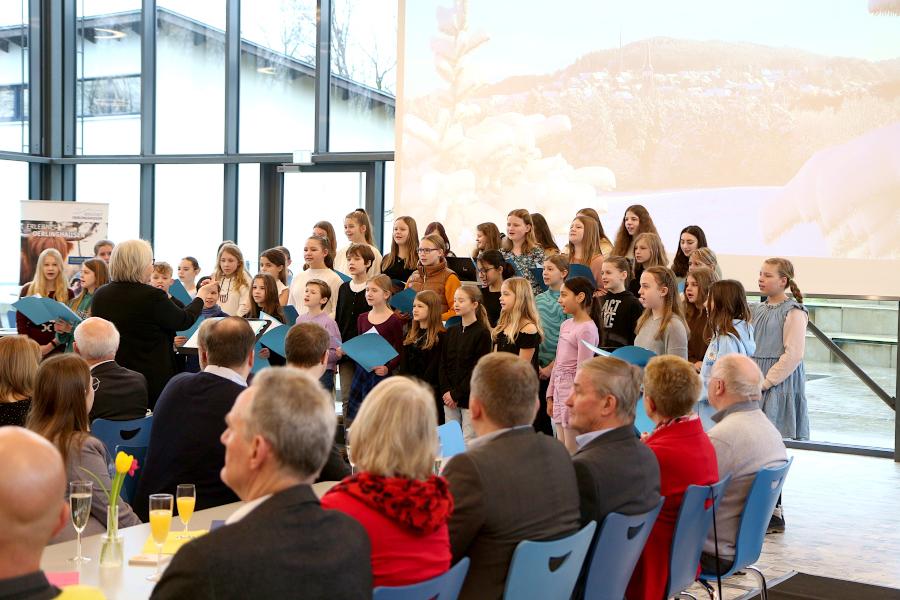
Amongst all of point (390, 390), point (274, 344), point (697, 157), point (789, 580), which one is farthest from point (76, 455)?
point (697, 157)

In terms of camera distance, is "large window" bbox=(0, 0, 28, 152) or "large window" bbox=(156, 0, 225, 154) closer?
"large window" bbox=(156, 0, 225, 154)

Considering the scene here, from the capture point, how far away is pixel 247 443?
2.14m

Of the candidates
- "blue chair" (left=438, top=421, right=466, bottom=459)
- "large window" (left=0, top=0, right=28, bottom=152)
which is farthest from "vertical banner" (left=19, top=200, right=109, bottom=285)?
"blue chair" (left=438, top=421, right=466, bottom=459)

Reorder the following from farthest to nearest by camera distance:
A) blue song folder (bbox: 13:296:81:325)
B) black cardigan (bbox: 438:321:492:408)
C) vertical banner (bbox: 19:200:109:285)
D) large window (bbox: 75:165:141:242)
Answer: large window (bbox: 75:165:141:242) → vertical banner (bbox: 19:200:109:285) → blue song folder (bbox: 13:296:81:325) → black cardigan (bbox: 438:321:492:408)

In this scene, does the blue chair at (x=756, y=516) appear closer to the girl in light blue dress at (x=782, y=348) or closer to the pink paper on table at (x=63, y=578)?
the pink paper on table at (x=63, y=578)

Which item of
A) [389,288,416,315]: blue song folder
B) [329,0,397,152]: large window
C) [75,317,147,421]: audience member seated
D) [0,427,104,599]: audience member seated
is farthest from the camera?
[329,0,397,152]: large window

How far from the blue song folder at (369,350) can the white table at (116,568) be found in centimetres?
307

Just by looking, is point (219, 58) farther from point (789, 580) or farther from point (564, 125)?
point (789, 580)

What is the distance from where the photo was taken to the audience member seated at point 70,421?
3.34 m

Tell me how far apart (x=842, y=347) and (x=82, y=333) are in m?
6.24

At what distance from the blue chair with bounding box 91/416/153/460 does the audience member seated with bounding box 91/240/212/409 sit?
68.2 inches

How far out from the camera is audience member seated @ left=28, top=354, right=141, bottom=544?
334 centimetres

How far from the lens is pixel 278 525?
2.02 meters

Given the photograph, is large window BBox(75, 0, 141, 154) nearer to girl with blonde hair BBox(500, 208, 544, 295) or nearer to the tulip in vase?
girl with blonde hair BBox(500, 208, 544, 295)
